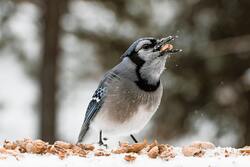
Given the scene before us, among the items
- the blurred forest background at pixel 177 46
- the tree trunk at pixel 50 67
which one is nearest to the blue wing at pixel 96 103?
the blurred forest background at pixel 177 46

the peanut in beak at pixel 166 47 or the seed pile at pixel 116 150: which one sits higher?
the peanut in beak at pixel 166 47

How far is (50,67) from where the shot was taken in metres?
10.6

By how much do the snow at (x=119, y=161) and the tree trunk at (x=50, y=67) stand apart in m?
6.78

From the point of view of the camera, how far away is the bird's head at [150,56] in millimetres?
4926

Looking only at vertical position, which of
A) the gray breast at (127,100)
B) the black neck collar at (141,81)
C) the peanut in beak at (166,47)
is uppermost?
the peanut in beak at (166,47)

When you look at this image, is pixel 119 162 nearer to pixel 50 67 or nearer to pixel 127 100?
pixel 127 100

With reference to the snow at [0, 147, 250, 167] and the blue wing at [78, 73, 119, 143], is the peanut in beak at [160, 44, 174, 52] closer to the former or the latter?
the blue wing at [78, 73, 119, 143]

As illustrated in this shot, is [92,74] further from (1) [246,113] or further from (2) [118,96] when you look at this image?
(2) [118,96]

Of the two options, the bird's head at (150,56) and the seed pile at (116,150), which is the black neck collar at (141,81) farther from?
the seed pile at (116,150)

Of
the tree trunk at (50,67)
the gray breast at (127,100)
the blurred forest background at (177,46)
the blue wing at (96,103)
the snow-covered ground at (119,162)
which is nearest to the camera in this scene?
the snow-covered ground at (119,162)

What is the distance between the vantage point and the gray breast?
5008mm

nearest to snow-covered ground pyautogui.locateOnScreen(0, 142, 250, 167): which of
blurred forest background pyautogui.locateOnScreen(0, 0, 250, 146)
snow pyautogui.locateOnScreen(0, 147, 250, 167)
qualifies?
snow pyautogui.locateOnScreen(0, 147, 250, 167)

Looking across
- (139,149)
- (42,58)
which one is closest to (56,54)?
(42,58)

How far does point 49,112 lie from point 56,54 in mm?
914
